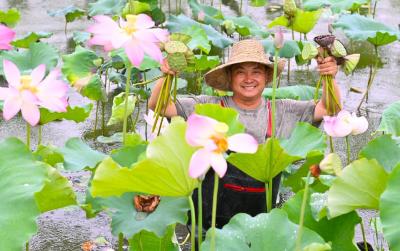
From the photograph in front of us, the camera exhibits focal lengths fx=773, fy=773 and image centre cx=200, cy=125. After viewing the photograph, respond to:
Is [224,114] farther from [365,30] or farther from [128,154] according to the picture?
[365,30]

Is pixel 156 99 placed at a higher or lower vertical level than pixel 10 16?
higher

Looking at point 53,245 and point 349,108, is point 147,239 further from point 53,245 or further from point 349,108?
point 349,108

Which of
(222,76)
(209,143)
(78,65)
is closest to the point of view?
(209,143)

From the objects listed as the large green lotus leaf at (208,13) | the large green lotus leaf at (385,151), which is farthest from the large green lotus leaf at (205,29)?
the large green lotus leaf at (385,151)

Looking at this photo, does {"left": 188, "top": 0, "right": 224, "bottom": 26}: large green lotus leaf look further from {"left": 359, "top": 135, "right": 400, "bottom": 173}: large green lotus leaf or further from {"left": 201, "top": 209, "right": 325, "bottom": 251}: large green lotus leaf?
{"left": 201, "top": 209, "right": 325, "bottom": 251}: large green lotus leaf

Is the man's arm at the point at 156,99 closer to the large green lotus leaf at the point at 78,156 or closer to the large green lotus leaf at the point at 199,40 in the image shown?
the large green lotus leaf at the point at 78,156

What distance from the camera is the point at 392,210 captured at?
4.68ft

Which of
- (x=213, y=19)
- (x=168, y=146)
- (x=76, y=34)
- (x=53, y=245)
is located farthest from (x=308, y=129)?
(x=213, y=19)

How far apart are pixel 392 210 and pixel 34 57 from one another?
2.28 metres

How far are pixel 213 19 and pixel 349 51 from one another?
110 centimetres

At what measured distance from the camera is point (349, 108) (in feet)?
13.6

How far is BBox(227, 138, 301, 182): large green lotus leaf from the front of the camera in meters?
1.69

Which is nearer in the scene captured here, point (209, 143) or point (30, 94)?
point (209, 143)

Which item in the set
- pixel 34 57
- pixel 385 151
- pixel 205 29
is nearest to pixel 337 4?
pixel 205 29
